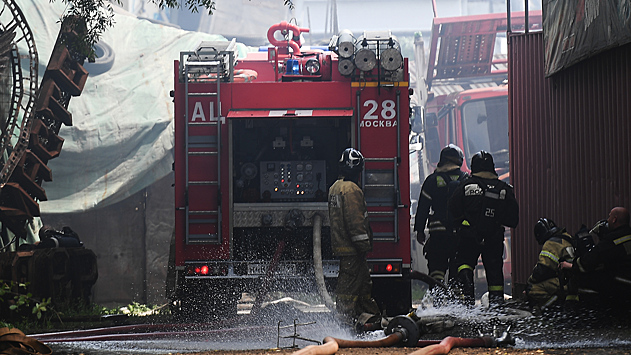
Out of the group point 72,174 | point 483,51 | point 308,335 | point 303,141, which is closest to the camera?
point 308,335

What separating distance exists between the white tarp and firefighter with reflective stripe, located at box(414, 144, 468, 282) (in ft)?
23.6

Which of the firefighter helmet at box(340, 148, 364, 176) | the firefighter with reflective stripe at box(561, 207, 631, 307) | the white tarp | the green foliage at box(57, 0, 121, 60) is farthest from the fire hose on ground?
the white tarp

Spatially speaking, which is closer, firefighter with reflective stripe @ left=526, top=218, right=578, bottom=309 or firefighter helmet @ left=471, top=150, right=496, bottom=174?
firefighter with reflective stripe @ left=526, top=218, right=578, bottom=309

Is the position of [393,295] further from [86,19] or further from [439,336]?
[86,19]

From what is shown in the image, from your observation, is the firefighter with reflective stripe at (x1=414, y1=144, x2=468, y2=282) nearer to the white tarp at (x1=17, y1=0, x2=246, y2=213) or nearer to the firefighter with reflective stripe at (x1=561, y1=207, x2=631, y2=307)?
the firefighter with reflective stripe at (x1=561, y1=207, x2=631, y2=307)

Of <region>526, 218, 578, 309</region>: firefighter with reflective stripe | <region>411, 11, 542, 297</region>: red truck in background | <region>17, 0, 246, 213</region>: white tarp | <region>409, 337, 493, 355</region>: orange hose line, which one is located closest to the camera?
<region>409, 337, 493, 355</region>: orange hose line

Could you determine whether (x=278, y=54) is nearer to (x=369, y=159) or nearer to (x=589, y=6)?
(x=369, y=159)

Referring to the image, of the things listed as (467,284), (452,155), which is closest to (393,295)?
(467,284)

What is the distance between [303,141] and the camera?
8.89m

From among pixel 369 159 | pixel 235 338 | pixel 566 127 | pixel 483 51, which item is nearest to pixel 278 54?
pixel 369 159

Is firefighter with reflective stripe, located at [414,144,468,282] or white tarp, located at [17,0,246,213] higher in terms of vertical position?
white tarp, located at [17,0,246,213]

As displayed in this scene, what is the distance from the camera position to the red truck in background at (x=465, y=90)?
82.0 feet

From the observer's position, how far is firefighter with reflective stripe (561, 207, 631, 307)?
21.1ft

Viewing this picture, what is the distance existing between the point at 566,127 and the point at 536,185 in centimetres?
112
